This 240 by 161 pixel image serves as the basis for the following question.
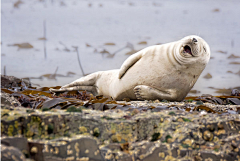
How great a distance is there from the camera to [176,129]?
1343 mm

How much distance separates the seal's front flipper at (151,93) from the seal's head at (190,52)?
50 cm

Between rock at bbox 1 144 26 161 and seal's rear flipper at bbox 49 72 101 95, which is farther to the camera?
seal's rear flipper at bbox 49 72 101 95

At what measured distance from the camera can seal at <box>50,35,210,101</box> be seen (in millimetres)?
3455

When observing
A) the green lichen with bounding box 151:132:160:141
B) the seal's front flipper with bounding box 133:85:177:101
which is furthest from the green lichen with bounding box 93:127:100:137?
the seal's front flipper with bounding box 133:85:177:101

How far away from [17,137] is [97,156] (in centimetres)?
38

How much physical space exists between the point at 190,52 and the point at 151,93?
0.80 metres

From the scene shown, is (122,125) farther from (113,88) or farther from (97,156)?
(113,88)

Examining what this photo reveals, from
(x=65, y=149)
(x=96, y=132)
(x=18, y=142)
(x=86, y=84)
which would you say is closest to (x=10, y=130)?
(x=18, y=142)

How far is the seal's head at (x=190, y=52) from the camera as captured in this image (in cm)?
342

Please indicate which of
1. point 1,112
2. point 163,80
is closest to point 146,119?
point 1,112

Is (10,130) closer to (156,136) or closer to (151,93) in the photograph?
(156,136)

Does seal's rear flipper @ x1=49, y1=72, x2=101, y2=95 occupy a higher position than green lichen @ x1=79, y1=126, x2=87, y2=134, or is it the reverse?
green lichen @ x1=79, y1=126, x2=87, y2=134

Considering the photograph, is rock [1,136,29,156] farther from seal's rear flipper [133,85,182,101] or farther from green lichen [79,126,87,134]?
seal's rear flipper [133,85,182,101]

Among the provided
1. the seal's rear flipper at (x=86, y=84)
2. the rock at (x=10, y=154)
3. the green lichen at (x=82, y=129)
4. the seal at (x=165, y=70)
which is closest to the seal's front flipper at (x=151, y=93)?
the seal at (x=165, y=70)
